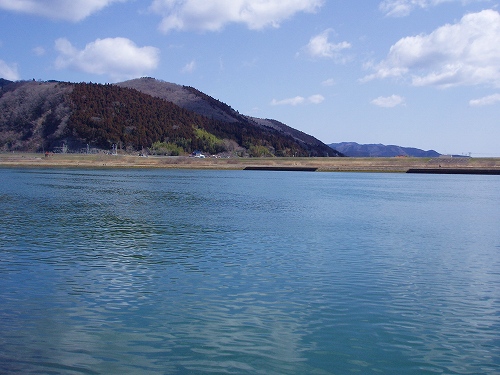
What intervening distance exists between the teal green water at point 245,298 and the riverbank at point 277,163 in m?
92.1

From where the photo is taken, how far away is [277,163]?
132 meters

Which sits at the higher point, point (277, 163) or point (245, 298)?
point (277, 163)

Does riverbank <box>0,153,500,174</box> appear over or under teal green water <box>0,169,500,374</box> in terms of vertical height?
over

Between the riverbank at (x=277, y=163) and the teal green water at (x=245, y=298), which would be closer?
the teal green water at (x=245, y=298)

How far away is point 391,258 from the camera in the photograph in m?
21.0

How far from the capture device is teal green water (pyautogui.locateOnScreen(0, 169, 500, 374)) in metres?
10.6

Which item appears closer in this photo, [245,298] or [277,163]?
[245,298]

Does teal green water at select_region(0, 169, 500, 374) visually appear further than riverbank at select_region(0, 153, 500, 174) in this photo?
No

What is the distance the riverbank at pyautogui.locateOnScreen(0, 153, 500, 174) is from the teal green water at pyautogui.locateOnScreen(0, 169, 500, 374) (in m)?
92.1

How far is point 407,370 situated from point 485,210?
116 ft

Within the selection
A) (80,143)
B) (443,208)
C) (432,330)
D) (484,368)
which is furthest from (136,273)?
(80,143)

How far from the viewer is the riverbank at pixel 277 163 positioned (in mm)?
118062

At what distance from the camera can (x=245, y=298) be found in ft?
48.2

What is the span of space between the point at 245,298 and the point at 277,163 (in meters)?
118
